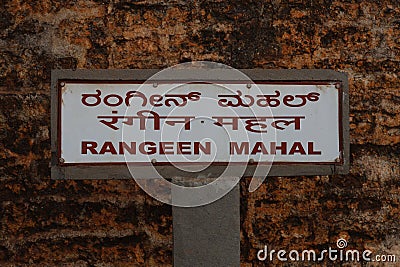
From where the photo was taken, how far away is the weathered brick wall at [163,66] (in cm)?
214

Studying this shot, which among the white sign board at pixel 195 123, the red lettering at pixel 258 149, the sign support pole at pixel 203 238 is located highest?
→ the white sign board at pixel 195 123

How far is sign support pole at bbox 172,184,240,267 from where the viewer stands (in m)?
2.14

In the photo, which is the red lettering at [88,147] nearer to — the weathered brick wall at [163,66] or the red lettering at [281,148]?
the weathered brick wall at [163,66]

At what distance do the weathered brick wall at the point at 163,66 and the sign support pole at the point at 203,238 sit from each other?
0.04 metres

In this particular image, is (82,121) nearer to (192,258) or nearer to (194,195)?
(194,195)

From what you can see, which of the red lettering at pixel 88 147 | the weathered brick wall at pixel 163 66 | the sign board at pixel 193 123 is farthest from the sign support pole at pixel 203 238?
the red lettering at pixel 88 147

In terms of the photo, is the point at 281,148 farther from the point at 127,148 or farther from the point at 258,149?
the point at 127,148

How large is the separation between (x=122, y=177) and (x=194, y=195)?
0.25 meters

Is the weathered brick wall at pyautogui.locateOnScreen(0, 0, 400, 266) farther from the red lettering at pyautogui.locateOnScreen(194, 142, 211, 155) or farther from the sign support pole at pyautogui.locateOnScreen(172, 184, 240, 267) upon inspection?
the red lettering at pyautogui.locateOnScreen(194, 142, 211, 155)

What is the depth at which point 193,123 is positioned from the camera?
7.11 ft

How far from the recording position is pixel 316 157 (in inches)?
86.1

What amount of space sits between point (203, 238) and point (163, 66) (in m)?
0.60

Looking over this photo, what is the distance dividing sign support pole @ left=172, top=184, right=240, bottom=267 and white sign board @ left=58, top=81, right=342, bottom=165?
18 cm

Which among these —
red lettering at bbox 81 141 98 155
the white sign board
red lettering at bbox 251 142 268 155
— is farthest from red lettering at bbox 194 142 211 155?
red lettering at bbox 81 141 98 155
